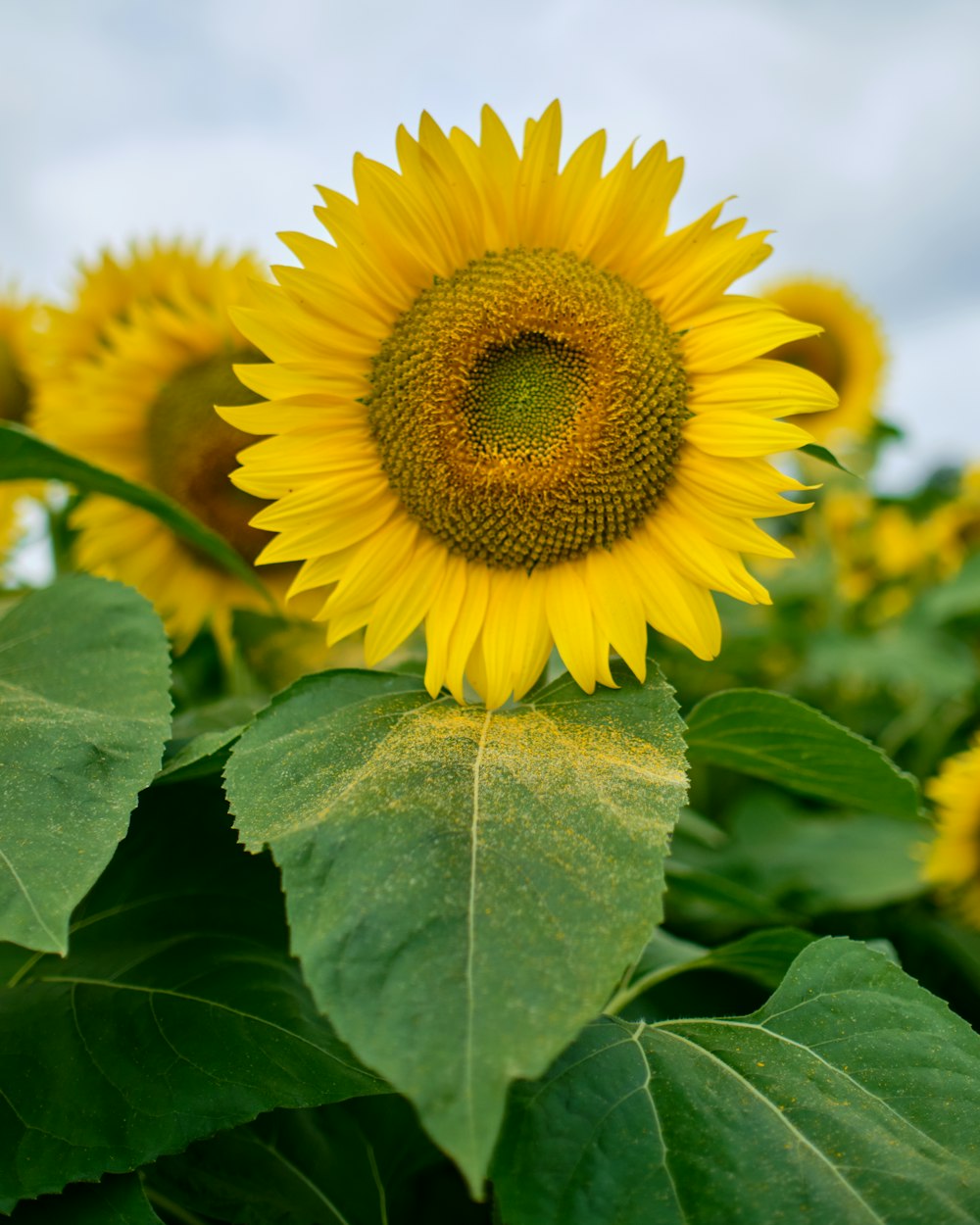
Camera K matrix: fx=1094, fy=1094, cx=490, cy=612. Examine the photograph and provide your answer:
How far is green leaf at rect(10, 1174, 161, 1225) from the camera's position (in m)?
0.86

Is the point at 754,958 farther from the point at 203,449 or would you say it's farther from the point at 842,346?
the point at 842,346

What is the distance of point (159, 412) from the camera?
2043 mm

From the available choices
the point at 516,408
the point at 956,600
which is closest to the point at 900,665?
the point at 956,600

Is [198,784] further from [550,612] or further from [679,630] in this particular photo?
[679,630]

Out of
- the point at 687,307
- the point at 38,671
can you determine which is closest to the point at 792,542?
the point at 687,307

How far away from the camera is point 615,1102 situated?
81cm

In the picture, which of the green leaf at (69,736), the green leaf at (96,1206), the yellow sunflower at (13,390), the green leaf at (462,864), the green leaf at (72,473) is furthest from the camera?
the yellow sunflower at (13,390)

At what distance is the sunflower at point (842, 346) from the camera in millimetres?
3354

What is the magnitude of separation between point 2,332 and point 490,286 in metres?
1.79

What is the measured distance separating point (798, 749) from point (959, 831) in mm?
951

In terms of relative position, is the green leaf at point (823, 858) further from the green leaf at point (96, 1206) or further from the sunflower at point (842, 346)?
the sunflower at point (842, 346)

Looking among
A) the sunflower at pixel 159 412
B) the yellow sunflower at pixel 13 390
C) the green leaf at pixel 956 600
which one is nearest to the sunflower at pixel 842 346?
the green leaf at pixel 956 600

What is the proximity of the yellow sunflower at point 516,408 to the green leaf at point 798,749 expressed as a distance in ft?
0.33

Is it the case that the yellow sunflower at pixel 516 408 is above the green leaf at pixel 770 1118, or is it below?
above
